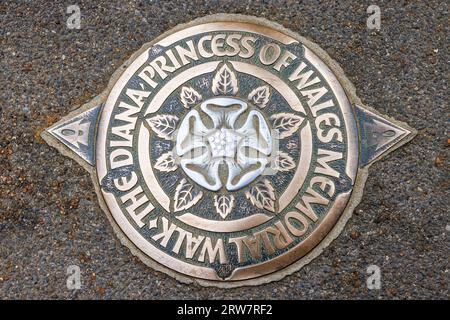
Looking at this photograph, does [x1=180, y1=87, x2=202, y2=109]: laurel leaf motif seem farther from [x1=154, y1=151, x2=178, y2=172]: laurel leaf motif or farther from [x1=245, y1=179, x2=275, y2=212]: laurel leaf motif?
[x1=245, y1=179, x2=275, y2=212]: laurel leaf motif

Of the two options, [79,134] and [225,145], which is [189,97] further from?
[79,134]

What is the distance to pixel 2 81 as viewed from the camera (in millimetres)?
2271

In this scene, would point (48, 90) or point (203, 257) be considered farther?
point (48, 90)

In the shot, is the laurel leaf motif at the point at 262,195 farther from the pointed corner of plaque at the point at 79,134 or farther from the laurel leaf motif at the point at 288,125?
the pointed corner of plaque at the point at 79,134

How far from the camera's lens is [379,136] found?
2.15m

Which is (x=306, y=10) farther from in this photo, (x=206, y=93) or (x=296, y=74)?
(x=206, y=93)

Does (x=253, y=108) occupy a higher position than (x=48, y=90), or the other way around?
(x=48, y=90)

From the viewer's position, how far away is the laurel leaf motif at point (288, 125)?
7.04 feet

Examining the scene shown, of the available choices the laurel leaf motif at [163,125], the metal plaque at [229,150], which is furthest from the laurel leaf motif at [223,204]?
the laurel leaf motif at [163,125]

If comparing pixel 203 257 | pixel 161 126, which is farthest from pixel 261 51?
pixel 203 257

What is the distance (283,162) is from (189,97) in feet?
1.49

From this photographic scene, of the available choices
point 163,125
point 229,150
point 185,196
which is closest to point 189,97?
point 163,125

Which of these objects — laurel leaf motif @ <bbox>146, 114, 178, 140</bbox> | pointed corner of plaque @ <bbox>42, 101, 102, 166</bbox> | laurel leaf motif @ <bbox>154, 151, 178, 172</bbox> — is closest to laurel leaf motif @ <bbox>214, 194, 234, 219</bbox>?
laurel leaf motif @ <bbox>154, 151, 178, 172</bbox>

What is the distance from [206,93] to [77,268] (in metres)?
0.86
